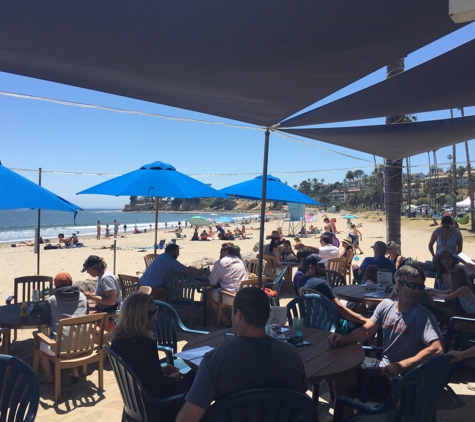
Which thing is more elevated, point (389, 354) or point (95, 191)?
point (95, 191)

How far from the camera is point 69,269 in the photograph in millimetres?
12562

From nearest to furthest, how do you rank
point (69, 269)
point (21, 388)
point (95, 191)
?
point (21, 388) → point (95, 191) → point (69, 269)

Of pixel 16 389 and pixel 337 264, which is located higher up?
pixel 337 264

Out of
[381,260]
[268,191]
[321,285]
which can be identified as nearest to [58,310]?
[321,285]

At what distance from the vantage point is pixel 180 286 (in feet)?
17.7

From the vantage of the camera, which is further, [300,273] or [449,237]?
[449,237]

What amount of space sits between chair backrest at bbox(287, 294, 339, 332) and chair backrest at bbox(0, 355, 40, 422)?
216 cm

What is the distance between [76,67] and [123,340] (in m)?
1.90

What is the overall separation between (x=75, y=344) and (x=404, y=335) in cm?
267

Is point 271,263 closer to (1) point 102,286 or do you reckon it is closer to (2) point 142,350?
(1) point 102,286

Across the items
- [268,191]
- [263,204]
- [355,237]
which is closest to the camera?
[263,204]

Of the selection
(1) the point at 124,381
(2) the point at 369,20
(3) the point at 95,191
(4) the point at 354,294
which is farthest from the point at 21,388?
(3) the point at 95,191

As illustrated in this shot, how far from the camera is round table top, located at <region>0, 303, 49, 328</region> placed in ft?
11.8

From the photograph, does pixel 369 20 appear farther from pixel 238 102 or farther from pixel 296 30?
pixel 238 102
